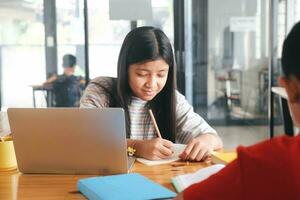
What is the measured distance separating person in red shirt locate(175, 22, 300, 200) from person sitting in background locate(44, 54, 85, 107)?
3737 millimetres

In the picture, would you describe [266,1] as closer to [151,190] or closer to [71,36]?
[71,36]

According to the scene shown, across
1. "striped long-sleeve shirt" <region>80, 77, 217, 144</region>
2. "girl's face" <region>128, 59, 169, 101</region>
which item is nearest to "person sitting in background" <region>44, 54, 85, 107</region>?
"striped long-sleeve shirt" <region>80, 77, 217, 144</region>

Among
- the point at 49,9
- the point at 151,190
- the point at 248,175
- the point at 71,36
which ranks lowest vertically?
the point at 151,190

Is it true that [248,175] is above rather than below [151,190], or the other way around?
above

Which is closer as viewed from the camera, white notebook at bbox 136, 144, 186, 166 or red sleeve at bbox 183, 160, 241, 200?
red sleeve at bbox 183, 160, 241, 200

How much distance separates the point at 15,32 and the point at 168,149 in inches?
131

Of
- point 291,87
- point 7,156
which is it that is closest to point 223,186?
point 291,87

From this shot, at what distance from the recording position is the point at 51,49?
4.22m

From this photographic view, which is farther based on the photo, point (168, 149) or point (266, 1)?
point (266, 1)

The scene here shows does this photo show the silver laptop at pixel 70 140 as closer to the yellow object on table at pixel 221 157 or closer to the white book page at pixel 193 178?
the white book page at pixel 193 178

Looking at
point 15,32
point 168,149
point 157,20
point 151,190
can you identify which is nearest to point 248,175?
point 151,190

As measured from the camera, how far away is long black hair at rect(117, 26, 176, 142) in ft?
5.32

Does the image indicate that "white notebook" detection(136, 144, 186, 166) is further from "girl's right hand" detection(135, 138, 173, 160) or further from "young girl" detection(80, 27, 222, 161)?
"young girl" detection(80, 27, 222, 161)

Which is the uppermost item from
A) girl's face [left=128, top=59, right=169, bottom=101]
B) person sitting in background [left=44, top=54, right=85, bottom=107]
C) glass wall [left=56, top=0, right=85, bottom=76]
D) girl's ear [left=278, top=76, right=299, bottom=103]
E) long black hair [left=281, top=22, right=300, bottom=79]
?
glass wall [left=56, top=0, right=85, bottom=76]
